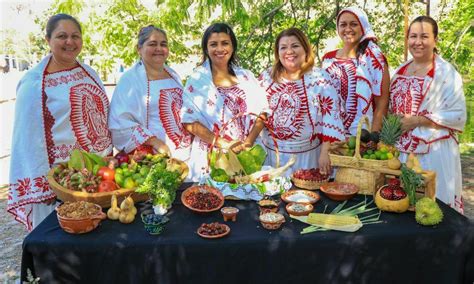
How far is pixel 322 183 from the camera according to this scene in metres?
2.96

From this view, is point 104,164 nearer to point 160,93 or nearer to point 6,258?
point 160,93

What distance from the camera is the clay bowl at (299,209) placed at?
2.52 metres

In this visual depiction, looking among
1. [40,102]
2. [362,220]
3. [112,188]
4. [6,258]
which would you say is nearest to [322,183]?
[362,220]

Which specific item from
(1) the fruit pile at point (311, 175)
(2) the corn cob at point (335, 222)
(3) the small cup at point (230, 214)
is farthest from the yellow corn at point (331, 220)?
(1) the fruit pile at point (311, 175)

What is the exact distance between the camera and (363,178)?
2.87 m

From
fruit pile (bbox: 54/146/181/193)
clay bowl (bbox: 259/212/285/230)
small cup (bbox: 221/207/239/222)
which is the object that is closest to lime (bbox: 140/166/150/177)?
fruit pile (bbox: 54/146/181/193)

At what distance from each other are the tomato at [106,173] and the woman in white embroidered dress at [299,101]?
1379mm

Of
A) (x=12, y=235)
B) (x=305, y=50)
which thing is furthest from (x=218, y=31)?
(x=12, y=235)

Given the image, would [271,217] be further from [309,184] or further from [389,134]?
[389,134]

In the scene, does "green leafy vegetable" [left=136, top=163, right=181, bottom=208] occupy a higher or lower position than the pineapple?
lower

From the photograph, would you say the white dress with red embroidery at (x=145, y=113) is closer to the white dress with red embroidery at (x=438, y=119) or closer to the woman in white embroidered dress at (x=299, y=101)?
the woman in white embroidered dress at (x=299, y=101)

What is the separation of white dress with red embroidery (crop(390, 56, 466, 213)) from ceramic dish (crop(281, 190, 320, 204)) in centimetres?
122

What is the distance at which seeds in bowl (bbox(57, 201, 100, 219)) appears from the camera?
7.58ft

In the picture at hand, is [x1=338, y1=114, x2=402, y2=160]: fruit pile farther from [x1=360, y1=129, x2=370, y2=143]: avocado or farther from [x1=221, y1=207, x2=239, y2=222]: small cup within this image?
[x1=221, y1=207, x2=239, y2=222]: small cup
